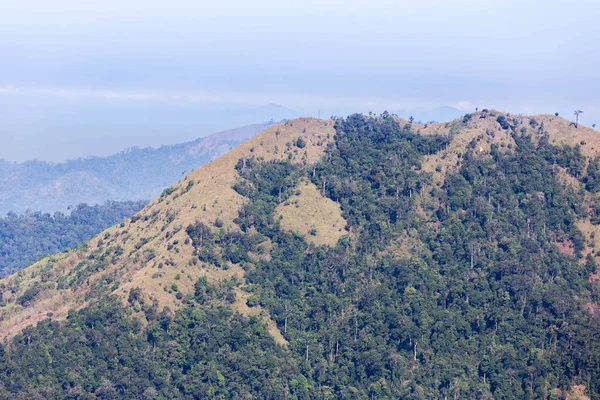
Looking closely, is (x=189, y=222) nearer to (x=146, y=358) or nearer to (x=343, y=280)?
(x=343, y=280)

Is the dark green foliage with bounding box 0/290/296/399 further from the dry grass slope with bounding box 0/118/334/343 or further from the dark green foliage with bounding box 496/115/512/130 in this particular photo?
Result: the dark green foliage with bounding box 496/115/512/130

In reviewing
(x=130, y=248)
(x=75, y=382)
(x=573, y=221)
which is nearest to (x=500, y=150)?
(x=573, y=221)

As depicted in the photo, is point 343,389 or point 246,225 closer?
point 343,389

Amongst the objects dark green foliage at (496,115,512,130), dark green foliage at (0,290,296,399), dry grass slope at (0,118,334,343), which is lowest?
dark green foliage at (0,290,296,399)

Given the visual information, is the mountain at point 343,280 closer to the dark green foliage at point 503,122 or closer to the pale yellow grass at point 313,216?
the pale yellow grass at point 313,216

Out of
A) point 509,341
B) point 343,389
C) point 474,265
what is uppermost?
point 474,265

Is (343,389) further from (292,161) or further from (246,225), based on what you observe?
(292,161)

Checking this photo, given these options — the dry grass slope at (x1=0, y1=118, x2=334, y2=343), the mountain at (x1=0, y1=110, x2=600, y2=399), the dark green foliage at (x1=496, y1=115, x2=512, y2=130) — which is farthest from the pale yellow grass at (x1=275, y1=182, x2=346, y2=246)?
the dark green foliage at (x1=496, y1=115, x2=512, y2=130)

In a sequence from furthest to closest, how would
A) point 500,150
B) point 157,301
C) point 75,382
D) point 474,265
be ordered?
point 500,150 < point 474,265 < point 157,301 < point 75,382
